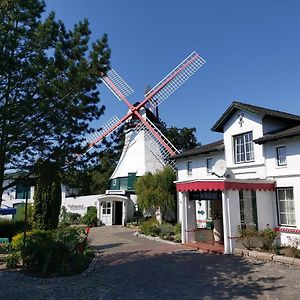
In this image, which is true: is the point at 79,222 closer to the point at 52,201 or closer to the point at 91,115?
the point at 52,201

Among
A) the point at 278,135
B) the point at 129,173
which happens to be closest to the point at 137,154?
the point at 129,173

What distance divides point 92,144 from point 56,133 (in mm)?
1825

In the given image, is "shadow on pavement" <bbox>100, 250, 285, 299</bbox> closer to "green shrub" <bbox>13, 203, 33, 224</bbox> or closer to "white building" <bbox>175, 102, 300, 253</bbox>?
"white building" <bbox>175, 102, 300, 253</bbox>

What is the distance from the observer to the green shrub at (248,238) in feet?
49.6

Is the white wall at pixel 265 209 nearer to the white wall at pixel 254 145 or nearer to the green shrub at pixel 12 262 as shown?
the white wall at pixel 254 145

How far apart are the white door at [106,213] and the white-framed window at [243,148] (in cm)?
1925

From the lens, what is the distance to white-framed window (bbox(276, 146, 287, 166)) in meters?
16.7

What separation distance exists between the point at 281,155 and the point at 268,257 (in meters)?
5.84

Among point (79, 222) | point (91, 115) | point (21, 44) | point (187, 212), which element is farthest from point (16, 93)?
point (79, 222)

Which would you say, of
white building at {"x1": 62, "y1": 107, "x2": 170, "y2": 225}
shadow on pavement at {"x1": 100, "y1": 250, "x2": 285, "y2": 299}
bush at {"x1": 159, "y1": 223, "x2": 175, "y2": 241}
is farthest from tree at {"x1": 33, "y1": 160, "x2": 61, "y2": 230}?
white building at {"x1": 62, "y1": 107, "x2": 170, "y2": 225}

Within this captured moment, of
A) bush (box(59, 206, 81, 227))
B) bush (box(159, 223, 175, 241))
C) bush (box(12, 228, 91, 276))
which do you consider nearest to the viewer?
bush (box(12, 228, 91, 276))

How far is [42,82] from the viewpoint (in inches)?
392

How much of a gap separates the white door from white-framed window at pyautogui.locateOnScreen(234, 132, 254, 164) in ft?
63.2

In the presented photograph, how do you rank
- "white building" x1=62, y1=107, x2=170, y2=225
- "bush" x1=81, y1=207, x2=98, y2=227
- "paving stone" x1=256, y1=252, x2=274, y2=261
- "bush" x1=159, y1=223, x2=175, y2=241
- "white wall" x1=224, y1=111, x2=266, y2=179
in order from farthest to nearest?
"white building" x1=62, y1=107, x2=170, y2=225 → "bush" x1=81, y1=207, x2=98, y2=227 → "bush" x1=159, y1=223, x2=175, y2=241 → "white wall" x1=224, y1=111, x2=266, y2=179 → "paving stone" x1=256, y1=252, x2=274, y2=261
